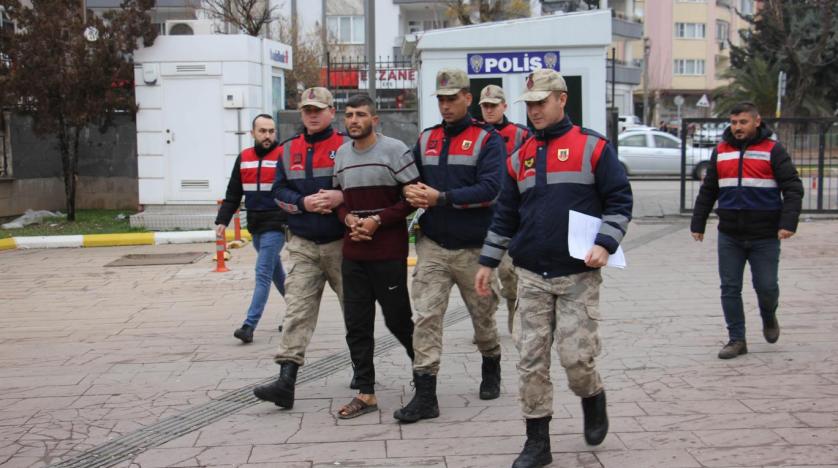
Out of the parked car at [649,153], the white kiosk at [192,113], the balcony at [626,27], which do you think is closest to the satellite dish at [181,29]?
the white kiosk at [192,113]

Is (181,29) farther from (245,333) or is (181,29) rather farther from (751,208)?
(751,208)

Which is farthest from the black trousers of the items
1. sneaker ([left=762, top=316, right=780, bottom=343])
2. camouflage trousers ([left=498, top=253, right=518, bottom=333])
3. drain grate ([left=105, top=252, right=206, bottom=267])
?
drain grate ([left=105, top=252, right=206, bottom=267])

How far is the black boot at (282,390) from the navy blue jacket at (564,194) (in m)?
1.85

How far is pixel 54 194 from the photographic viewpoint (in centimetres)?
1831

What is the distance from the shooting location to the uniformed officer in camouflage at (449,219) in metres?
5.87

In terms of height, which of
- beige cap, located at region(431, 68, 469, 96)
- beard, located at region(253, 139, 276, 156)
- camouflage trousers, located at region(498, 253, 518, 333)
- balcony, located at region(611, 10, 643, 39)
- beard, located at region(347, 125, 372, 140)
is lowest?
camouflage trousers, located at region(498, 253, 518, 333)

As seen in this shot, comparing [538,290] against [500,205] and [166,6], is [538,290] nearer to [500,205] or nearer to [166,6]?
[500,205]

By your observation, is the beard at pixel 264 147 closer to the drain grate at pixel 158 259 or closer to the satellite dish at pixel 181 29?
the drain grate at pixel 158 259

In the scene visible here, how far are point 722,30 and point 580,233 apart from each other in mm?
67608

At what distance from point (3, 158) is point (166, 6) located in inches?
873

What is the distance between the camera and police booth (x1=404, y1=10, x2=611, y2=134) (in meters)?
14.6

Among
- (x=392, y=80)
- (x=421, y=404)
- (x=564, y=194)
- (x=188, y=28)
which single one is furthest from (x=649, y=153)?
(x=564, y=194)

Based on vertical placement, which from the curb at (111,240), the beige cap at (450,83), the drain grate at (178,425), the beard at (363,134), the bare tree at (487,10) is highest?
the bare tree at (487,10)

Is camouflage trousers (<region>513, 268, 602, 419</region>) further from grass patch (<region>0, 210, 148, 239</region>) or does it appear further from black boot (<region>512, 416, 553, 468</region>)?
grass patch (<region>0, 210, 148, 239</region>)
